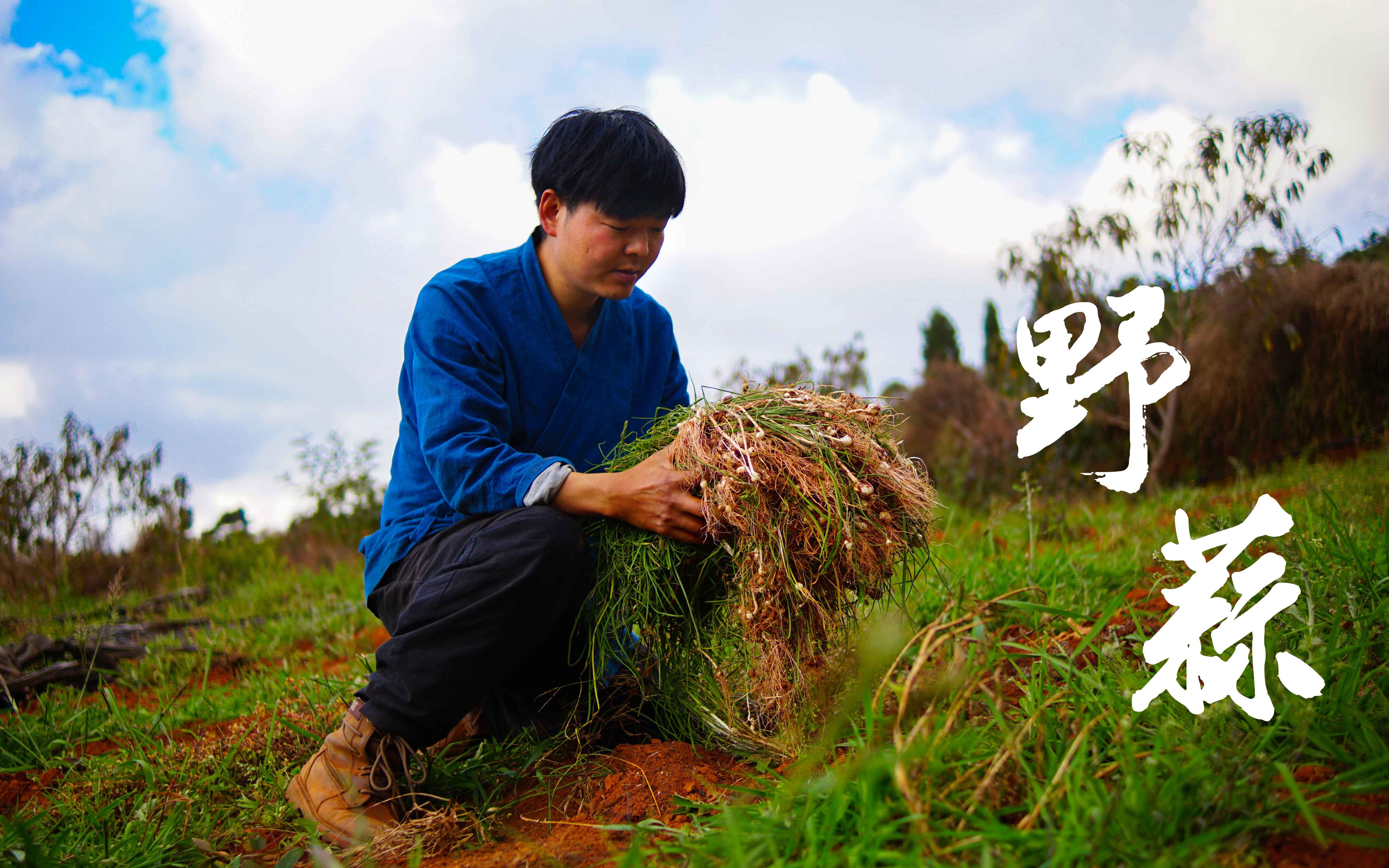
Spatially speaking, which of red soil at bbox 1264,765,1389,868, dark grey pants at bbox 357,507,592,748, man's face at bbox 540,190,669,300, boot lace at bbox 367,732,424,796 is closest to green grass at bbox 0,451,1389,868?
red soil at bbox 1264,765,1389,868

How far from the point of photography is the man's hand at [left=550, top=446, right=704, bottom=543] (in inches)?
74.0

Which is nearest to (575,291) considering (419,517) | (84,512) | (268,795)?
(419,517)

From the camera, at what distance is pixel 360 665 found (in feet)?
10.9

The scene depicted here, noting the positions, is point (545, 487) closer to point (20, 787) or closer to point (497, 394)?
point (497, 394)

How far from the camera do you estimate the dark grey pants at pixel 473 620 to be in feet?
6.32

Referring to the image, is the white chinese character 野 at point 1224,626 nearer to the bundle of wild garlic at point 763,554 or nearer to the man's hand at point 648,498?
the bundle of wild garlic at point 763,554

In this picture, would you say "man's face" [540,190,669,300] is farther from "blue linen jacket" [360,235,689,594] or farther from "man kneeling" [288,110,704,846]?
"blue linen jacket" [360,235,689,594]

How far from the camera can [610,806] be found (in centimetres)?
191

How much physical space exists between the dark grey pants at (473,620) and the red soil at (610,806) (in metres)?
0.31

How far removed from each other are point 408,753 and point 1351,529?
290 cm

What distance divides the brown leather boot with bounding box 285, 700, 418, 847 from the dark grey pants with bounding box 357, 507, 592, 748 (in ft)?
0.13

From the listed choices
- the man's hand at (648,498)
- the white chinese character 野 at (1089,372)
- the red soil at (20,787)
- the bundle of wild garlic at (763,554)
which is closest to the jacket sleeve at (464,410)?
the man's hand at (648,498)

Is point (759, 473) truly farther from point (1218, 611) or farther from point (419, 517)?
point (1218, 611)

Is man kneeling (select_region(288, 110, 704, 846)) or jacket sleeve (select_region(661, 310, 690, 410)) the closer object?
man kneeling (select_region(288, 110, 704, 846))
